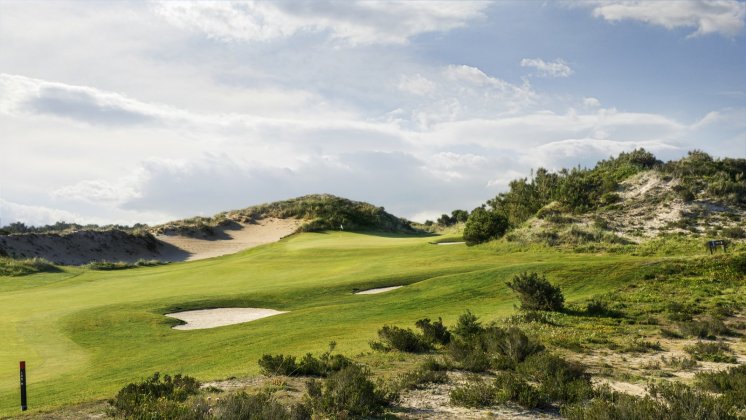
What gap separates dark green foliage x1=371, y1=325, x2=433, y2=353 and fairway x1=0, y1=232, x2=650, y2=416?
0.75 meters

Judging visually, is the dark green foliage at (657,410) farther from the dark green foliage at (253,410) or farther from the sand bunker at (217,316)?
the sand bunker at (217,316)

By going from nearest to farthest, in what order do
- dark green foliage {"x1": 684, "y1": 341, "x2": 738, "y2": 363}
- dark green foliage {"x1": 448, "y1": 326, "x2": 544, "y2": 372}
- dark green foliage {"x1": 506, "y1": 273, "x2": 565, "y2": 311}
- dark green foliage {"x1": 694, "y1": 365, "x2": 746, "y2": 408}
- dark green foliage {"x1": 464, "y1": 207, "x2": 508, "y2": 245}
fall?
dark green foliage {"x1": 694, "y1": 365, "x2": 746, "y2": 408} → dark green foliage {"x1": 448, "y1": 326, "x2": 544, "y2": 372} → dark green foliage {"x1": 684, "y1": 341, "x2": 738, "y2": 363} → dark green foliage {"x1": 506, "y1": 273, "x2": 565, "y2": 311} → dark green foliage {"x1": 464, "y1": 207, "x2": 508, "y2": 245}

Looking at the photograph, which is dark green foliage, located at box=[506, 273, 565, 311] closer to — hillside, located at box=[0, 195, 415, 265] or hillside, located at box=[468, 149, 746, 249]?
hillside, located at box=[468, 149, 746, 249]

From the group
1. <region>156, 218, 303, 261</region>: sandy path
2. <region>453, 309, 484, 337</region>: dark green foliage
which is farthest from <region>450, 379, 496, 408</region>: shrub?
<region>156, 218, 303, 261</region>: sandy path

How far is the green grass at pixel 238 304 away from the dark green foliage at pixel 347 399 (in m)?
3.55

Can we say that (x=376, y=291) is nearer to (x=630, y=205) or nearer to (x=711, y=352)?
(x=711, y=352)

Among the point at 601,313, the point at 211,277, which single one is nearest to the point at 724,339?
the point at 601,313

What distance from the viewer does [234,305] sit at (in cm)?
2677

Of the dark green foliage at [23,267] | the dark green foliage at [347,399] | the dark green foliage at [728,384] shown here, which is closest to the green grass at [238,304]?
the dark green foliage at [23,267]

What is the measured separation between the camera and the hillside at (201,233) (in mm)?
54719

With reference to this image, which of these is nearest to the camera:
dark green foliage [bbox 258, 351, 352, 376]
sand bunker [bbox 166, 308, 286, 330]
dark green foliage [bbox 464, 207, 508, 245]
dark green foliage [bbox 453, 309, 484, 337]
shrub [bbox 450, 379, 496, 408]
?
shrub [bbox 450, 379, 496, 408]

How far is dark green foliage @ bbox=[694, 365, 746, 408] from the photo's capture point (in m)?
10.1

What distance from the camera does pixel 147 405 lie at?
9266 millimetres

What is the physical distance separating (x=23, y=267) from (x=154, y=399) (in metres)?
38.6
